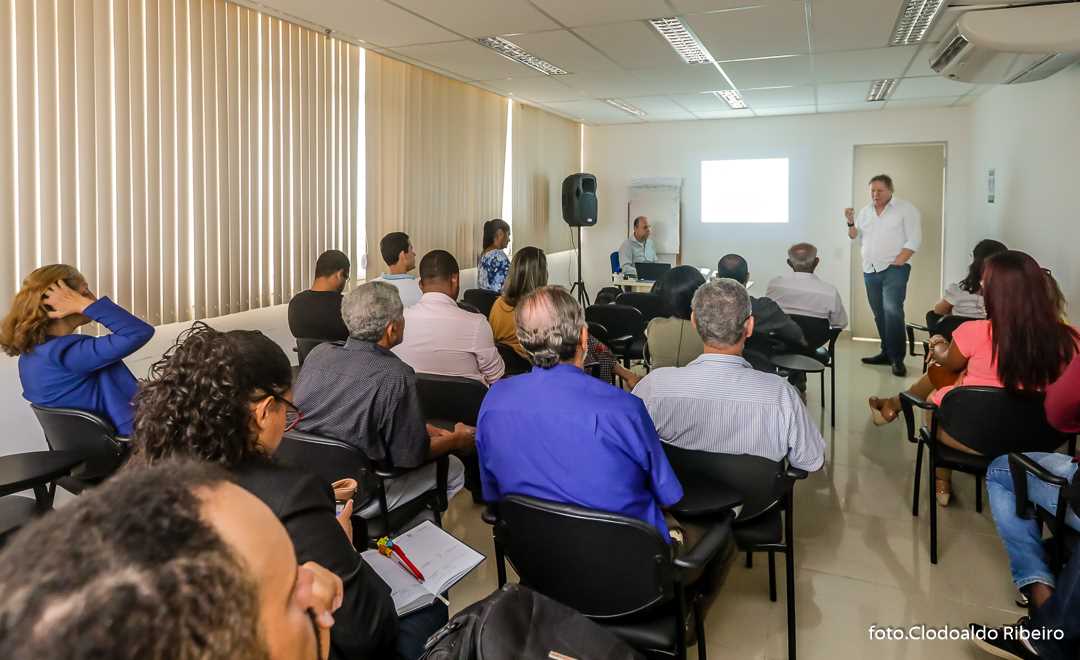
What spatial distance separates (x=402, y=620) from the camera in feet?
5.21

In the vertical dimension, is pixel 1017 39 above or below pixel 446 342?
above

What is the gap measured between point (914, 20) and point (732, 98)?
301 cm

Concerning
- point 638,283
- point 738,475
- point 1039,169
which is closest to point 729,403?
point 738,475

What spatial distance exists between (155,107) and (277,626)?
3.91m

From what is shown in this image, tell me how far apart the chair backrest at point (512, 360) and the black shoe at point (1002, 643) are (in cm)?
247

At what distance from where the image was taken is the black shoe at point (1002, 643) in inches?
80.7

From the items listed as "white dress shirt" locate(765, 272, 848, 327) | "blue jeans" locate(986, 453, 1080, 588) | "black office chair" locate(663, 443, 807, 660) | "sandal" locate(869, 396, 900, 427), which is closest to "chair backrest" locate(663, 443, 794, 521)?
"black office chair" locate(663, 443, 807, 660)

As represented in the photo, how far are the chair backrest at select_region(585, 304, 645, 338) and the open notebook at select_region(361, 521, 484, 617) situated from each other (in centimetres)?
344

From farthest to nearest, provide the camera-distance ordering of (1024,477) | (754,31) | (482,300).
Result: (482,300), (754,31), (1024,477)

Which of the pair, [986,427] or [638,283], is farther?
[638,283]

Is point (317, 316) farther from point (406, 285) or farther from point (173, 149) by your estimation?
point (173, 149)

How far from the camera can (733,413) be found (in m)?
2.21

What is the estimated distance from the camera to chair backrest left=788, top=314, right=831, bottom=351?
4.77 meters

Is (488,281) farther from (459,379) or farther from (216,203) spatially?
(459,379)
